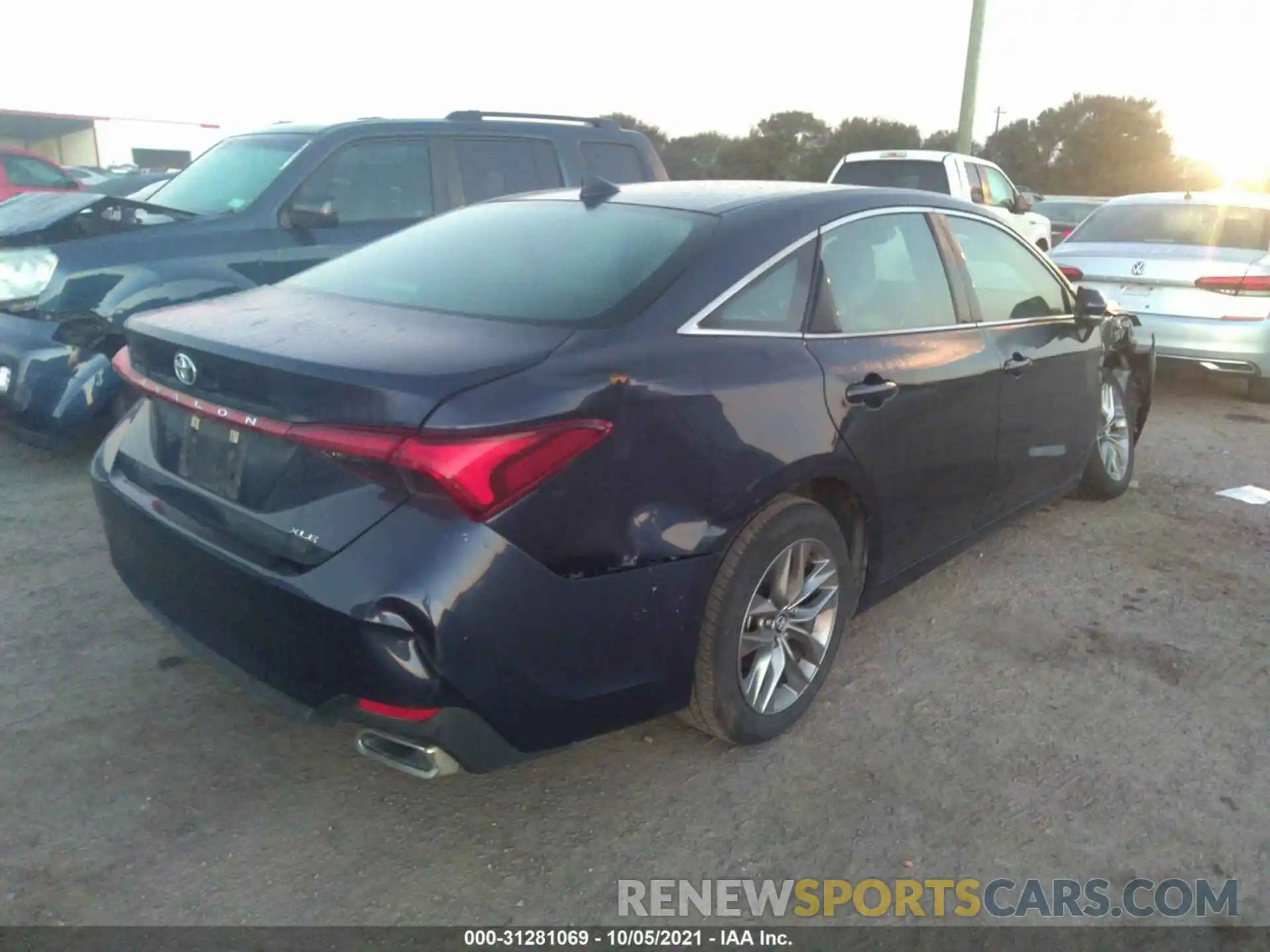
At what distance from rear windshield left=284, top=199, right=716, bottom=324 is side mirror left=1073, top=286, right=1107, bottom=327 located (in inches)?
89.2

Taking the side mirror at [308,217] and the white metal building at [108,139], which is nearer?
the side mirror at [308,217]

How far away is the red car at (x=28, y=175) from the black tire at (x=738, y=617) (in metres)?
15.9

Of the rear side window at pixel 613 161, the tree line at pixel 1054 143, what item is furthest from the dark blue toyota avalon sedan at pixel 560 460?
the tree line at pixel 1054 143

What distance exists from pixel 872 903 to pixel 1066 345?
2.81m

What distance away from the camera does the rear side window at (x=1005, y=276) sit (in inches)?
157

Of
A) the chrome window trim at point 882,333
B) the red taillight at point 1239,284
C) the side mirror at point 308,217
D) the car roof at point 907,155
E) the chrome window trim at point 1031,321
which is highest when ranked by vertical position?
the car roof at point 907,155

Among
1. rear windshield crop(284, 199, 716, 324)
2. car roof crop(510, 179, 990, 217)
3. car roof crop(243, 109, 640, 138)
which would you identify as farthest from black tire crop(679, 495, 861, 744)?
car roof crop(243, 109, 640, 138)

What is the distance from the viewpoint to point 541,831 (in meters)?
2.72

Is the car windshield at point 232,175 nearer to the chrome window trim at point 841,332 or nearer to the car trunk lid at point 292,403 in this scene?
the car trunk lid at point 292,403

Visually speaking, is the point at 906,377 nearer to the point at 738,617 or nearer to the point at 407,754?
the point at 738,617

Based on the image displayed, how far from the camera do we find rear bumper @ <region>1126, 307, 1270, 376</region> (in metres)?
7.22

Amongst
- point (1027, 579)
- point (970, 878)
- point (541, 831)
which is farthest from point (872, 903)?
point (1027, 579)

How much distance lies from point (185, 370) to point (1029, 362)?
10.0ft

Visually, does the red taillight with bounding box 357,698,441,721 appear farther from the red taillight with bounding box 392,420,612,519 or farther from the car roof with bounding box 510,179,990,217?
the car roof with bounding box 510,179,990,217
